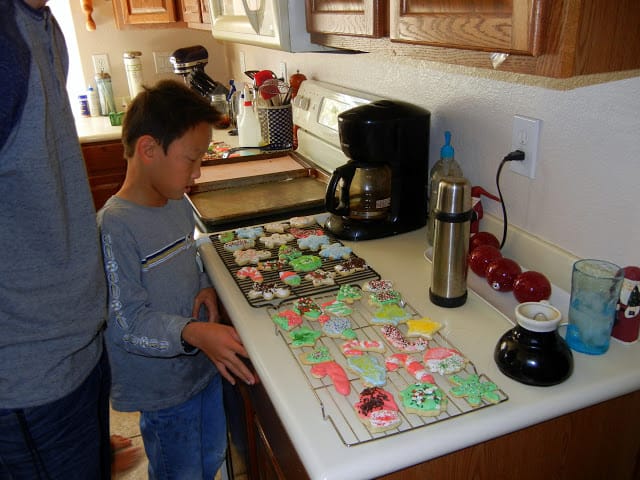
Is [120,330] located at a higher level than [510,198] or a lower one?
lower

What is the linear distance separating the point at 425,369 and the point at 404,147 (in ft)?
2.05

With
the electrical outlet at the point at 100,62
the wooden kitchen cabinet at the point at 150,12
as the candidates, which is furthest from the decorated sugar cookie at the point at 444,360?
the electrical outlet at the point at 100,62

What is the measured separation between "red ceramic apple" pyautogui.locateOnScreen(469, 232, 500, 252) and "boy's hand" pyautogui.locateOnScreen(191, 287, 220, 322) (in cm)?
61

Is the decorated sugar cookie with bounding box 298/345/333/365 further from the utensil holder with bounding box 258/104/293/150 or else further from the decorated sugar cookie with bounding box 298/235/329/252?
the utensil holder with bounding box 258/104/293/150

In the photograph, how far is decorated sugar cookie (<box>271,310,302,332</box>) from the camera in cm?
95

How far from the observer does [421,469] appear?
0.74 metres

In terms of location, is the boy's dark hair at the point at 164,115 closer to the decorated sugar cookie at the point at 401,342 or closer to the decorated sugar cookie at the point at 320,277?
the decorated sugar cookie at the point at 320,277

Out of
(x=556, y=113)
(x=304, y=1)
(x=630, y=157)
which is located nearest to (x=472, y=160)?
(x=556, y=113)

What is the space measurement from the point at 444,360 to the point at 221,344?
1.42 ft

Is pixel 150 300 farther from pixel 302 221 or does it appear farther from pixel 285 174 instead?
pixel 285 174

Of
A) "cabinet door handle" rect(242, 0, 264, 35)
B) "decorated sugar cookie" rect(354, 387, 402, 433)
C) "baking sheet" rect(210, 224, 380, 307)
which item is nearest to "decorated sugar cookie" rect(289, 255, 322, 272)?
"baking sheet" rect(210, 224, 380, 307)

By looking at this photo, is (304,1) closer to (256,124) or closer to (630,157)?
(630,157)

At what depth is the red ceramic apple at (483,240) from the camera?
1161 millimetres

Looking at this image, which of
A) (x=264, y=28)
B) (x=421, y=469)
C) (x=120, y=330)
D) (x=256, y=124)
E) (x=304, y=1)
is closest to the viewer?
(x=421, y=469)
